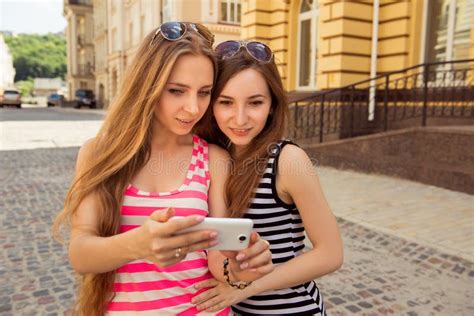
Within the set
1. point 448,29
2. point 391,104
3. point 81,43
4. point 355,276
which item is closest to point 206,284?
point 355,276

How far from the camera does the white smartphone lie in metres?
1.15

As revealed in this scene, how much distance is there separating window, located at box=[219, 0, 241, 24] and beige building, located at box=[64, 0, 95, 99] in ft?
122

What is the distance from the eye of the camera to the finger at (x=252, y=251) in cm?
127

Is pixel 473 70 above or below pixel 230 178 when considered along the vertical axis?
above

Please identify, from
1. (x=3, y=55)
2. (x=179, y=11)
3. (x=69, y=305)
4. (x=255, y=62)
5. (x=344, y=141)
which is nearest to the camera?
(x=255, y=62)

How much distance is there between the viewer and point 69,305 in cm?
344

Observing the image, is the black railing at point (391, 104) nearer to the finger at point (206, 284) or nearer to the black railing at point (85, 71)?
the finger at point (206, 284)

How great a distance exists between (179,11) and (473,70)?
19765 millimetres

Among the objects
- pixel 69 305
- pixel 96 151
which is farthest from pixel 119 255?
pixel 69 305

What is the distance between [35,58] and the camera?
108m

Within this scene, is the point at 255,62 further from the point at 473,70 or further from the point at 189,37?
the point at 473,70

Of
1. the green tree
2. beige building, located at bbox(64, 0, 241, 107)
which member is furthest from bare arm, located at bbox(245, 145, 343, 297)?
the green tree

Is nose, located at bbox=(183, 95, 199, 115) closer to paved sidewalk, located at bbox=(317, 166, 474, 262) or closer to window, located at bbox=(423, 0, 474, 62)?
paved sidewalk, located at bbox=(317, 166, 474, 262)

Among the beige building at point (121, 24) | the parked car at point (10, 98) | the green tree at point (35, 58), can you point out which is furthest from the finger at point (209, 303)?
the green tree at point (35, 58)
